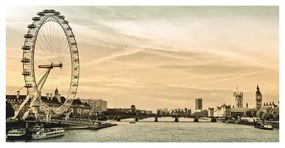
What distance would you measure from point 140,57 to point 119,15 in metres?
0.41

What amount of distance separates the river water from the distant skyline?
165mm

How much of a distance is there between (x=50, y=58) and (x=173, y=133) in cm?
124

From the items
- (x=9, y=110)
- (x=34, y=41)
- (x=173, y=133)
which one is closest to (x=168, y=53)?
(x=173, y=133)

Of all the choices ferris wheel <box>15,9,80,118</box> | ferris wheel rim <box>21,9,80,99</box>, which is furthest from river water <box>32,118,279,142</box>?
ferris wheel rim <box>21,9,80,99</box>

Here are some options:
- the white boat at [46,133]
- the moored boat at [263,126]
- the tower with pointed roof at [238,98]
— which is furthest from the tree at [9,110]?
the moored boat at [263,126]

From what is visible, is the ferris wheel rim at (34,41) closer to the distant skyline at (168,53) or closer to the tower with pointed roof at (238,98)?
the distant skyline at (168,53)

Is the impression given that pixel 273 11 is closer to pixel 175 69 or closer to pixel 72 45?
pixel 175 69

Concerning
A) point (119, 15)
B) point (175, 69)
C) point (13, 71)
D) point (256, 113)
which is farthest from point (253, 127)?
point (13, 71)

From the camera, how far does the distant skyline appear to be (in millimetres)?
6230

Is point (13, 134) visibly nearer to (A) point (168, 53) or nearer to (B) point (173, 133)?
(B) point (173, 133)

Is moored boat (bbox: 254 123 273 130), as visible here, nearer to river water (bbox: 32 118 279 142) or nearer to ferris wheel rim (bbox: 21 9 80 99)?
river water (bbox: 32 118 279 142)

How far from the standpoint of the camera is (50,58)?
6316 mm

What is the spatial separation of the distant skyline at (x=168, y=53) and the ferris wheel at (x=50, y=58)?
0.05 metres

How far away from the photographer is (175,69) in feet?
20.8
